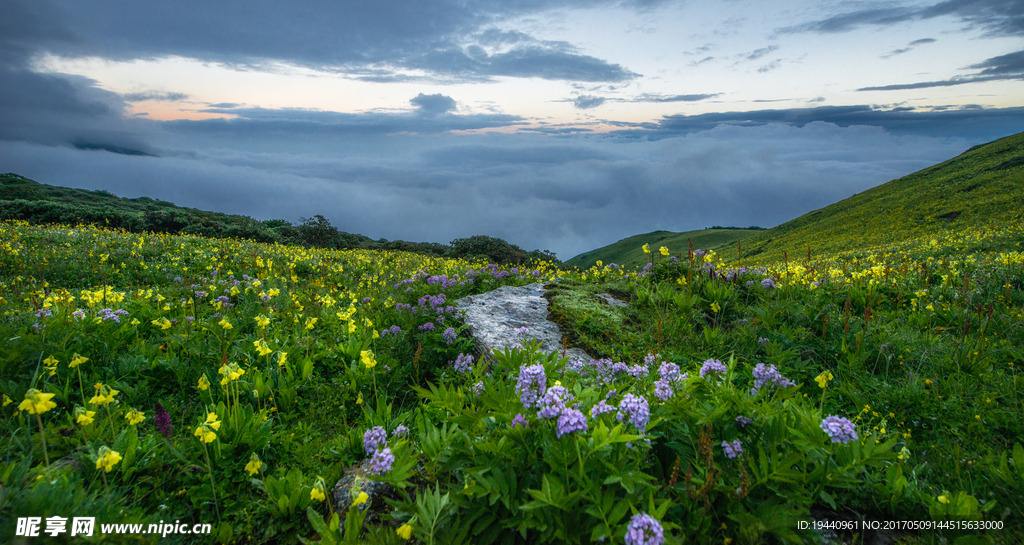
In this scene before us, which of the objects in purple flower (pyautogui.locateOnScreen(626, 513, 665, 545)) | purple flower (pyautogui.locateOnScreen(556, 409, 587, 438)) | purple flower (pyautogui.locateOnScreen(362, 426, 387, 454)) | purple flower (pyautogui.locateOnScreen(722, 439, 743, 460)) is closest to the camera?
purple flower (pyautogui.locateOnScreen(626, 513, 665, 545))

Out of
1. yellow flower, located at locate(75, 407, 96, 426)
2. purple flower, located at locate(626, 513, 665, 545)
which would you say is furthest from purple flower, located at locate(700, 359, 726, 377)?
yellow flower, located at locate(75, 407, 96, 426)

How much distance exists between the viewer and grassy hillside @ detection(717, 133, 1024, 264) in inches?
1485

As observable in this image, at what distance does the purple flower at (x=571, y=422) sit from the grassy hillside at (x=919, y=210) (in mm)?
33908

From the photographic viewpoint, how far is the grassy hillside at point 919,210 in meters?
37.7

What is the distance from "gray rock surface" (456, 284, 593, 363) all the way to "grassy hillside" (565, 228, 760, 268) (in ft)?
282

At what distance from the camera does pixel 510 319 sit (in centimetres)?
681

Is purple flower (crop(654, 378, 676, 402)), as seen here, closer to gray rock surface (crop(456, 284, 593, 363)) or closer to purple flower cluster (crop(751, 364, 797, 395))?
purple flower cluster (crop(751, 364, 797, 395))

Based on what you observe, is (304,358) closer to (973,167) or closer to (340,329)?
(340,329)

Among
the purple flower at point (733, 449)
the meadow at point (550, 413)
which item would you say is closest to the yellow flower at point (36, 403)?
the meadow at point (550, 413)

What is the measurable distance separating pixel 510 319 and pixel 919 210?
194ft

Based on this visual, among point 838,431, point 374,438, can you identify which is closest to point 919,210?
point 838,431

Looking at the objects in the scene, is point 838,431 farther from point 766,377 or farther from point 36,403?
point 36,403

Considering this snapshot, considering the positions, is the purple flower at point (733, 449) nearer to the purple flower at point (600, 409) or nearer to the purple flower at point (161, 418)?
the purple flower at point (600, 409)

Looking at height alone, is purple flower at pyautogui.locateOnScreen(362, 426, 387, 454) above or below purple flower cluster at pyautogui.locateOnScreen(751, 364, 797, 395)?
above
